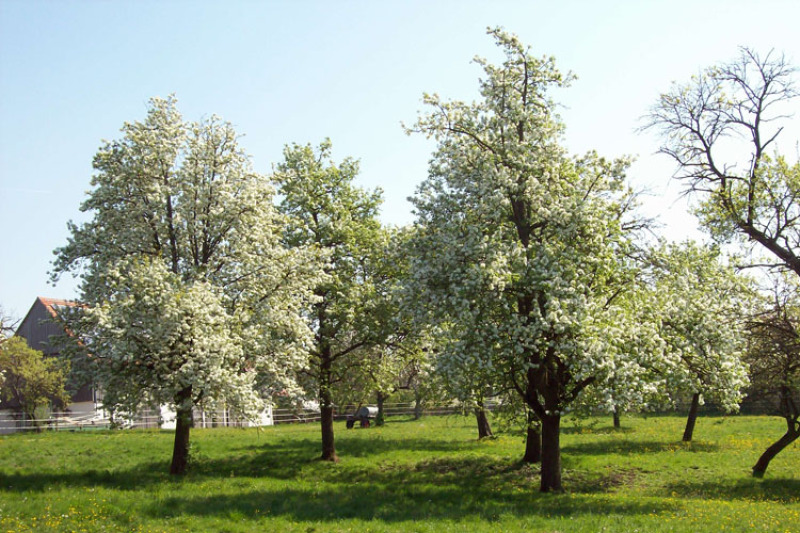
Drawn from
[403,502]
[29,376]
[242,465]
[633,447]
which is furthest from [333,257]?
[29,376]

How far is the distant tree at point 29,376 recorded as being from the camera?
56.2 meters

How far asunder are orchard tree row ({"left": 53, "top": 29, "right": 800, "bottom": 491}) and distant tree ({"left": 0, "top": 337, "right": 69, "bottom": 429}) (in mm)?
37787

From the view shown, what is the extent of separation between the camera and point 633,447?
35906 mm

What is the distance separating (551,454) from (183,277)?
51.9 feet

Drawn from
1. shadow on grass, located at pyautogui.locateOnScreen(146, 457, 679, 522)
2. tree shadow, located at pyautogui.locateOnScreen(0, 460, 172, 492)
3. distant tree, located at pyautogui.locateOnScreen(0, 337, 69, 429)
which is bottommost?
shadow on grass, located at pyautogui.locateOnScreen(146, 457, 679, 522)

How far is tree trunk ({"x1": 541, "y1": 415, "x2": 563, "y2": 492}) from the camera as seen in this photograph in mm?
22844

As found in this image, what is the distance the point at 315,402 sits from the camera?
31.2m

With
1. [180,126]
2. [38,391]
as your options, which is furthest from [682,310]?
[38,391]

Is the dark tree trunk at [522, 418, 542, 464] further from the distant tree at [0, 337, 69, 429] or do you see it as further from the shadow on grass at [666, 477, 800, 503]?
the distant tree at [0, 337, 69, 429]

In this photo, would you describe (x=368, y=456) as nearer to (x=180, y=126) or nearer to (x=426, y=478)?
(x=426, y=478)

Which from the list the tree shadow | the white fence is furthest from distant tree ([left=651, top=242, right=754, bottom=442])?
the tree shadow

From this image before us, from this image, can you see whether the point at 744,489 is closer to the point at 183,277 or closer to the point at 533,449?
the point at 533,449

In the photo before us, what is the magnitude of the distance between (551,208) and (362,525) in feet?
39.3

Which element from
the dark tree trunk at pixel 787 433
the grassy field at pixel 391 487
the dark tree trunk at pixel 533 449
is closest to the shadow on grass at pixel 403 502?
the grassy field at pixel 391 487
